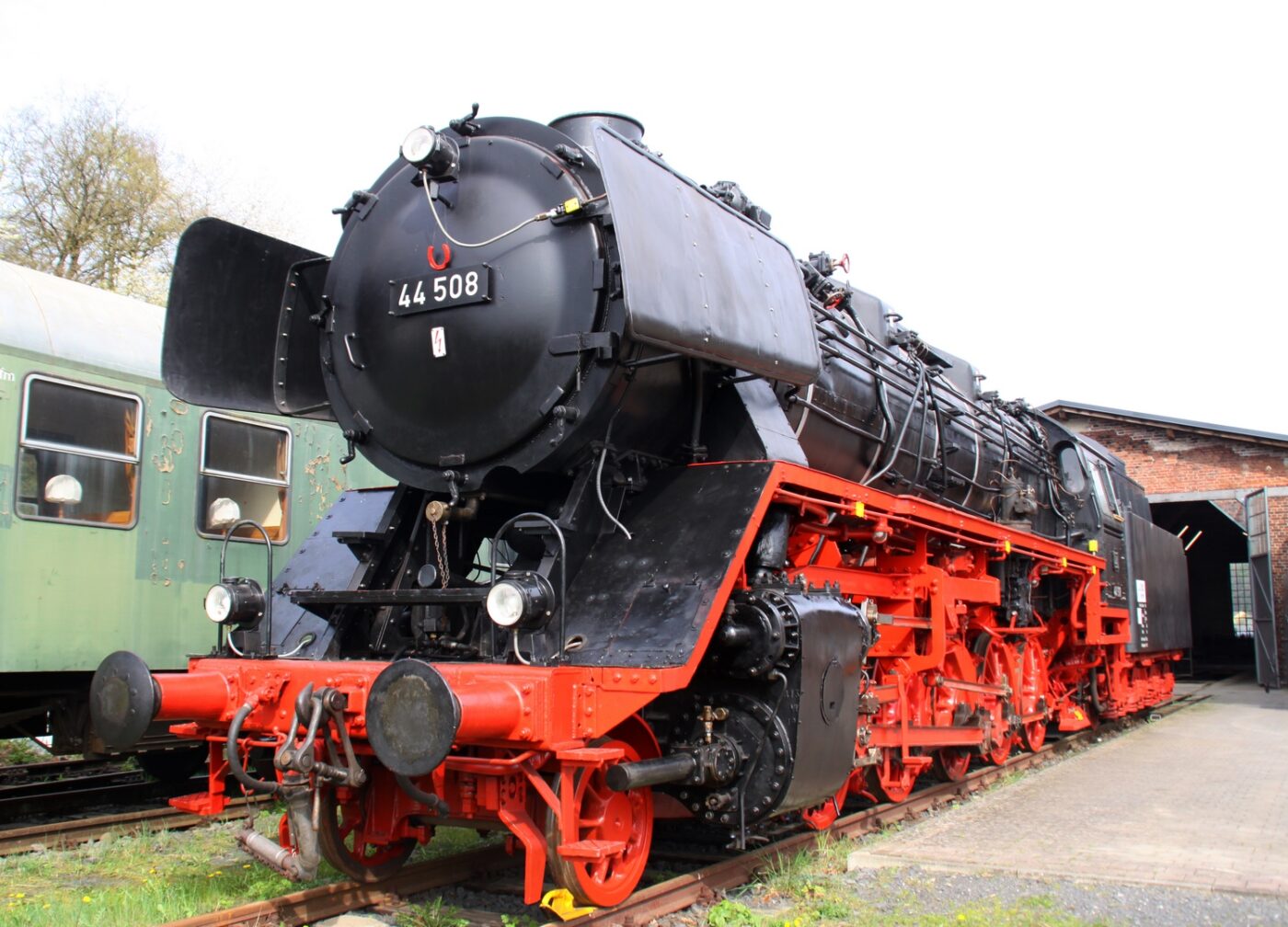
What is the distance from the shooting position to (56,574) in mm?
6234

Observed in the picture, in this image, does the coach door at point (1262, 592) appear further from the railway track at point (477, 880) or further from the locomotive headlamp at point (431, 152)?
the locomotive headlamp at point (431, 152)

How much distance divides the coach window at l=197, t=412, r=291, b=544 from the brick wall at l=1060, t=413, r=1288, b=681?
17726mm

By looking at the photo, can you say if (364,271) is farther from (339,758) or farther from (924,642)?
(924,642)

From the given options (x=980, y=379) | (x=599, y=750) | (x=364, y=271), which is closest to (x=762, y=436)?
(x=599, y=750)

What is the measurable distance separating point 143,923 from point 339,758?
3.34ft

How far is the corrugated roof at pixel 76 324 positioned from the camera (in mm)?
6305

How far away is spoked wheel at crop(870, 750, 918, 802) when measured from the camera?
6.20 m

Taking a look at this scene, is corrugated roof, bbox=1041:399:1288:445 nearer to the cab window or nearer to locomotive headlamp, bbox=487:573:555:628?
the cab window

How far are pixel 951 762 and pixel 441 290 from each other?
5.07 metres

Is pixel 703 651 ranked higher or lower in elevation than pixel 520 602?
lower

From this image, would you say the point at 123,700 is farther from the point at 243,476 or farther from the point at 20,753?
the point at 20,753

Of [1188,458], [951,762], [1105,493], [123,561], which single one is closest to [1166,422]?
[1188,458]

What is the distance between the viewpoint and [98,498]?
652 centimetres

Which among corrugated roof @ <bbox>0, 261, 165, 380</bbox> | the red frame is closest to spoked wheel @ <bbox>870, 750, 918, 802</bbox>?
the red frame
